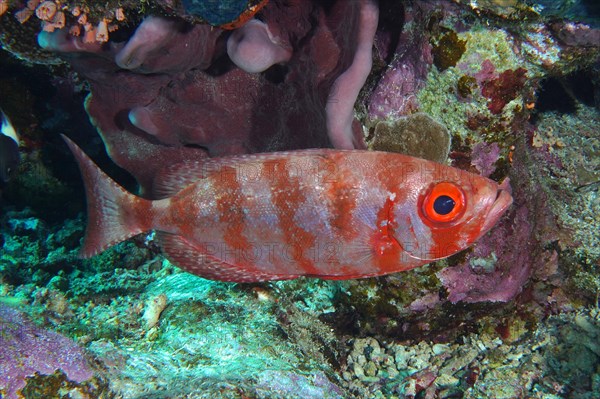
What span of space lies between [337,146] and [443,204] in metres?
1.24

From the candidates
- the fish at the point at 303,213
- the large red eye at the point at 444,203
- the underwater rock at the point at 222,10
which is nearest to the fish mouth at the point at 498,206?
the fish at the point at 303,213

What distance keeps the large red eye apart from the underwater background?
1.03 metres

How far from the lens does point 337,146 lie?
11.0ft

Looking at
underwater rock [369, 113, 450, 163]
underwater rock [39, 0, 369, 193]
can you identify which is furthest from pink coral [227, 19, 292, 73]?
underwater rock [369, 113, 450, 163]

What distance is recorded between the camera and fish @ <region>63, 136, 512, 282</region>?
7.95ft

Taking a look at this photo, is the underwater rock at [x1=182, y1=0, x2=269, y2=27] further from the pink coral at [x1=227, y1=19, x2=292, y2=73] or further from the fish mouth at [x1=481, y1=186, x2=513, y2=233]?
the fish mouth at [x1=481, y1=186, x2=513, y2=233]

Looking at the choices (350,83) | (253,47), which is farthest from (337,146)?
(253,47)

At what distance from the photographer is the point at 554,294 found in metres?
4.23

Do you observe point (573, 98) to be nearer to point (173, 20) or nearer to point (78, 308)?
point (173, 20)

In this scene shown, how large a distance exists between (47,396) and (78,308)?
135 cm

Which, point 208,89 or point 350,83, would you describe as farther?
point 208,89

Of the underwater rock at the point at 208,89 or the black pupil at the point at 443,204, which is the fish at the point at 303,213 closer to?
the black pupil at the point at 443,204

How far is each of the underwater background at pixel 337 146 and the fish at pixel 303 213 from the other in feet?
2.54

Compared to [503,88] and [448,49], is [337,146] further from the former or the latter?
[503,88]
